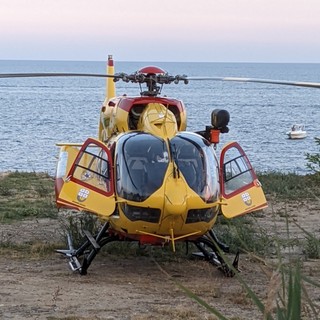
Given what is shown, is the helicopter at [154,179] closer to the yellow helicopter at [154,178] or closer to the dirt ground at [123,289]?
the yellow helicopter at [154,178]

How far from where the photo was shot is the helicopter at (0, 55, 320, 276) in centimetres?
739

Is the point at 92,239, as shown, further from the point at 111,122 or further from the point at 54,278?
the point at 111,122

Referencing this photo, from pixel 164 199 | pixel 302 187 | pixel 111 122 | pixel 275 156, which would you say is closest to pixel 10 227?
pixel 111 122

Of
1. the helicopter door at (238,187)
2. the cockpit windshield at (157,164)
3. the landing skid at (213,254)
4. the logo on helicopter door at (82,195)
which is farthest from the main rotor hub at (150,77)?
the landing skid at (213,254)

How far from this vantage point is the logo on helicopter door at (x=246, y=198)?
26.9ft

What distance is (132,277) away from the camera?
8.16 meters

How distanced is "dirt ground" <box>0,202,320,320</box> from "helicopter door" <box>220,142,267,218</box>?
76cm

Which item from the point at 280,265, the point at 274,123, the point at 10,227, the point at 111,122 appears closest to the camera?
the point at 280,265

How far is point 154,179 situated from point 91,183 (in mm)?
953

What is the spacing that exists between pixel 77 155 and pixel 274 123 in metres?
45.0

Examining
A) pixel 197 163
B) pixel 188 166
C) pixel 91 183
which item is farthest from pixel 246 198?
pixel 91 183

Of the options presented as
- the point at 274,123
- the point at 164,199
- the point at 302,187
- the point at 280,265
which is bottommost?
the point at 274,123

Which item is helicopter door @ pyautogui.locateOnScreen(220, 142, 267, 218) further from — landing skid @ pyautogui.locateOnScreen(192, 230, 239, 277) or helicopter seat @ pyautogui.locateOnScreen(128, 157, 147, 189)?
helicopter seat @ pyautogui.locateOnScreen(128, 157, 147, 189)

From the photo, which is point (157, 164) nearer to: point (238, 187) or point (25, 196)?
point (238, 187)
